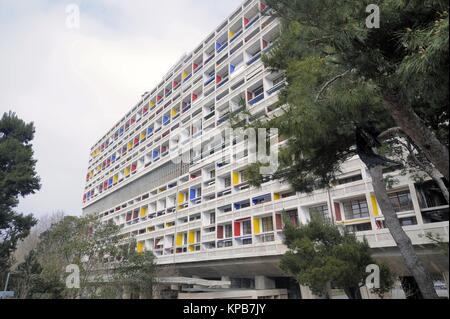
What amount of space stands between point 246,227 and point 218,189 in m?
2.78

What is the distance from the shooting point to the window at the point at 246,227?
1087 cm

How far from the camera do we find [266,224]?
10273 mm

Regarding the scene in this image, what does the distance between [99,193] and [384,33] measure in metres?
26.6

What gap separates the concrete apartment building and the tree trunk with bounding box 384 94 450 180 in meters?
0.43

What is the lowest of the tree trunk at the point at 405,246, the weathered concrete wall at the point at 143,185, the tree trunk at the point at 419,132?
the tree trunk at the point at 405,246

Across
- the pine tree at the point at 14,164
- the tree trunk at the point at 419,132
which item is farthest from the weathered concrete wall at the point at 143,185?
the tree trunk at the point at 419,132

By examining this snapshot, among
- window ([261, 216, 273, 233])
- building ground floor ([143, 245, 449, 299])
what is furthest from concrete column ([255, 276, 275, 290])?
window ([261, 216, 273, 233])

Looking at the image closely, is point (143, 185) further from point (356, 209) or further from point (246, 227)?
point (356, 209)

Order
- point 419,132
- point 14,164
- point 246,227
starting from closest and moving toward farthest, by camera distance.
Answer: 1. point 419,132
2. point 14,164
3. point 246,227

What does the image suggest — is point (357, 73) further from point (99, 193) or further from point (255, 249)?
point (99, 193)

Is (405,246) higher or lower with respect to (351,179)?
lower

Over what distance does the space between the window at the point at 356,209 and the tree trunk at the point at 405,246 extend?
372 cm

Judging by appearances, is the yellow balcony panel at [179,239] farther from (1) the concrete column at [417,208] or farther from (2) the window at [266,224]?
(1) the concrete column at [417,208]

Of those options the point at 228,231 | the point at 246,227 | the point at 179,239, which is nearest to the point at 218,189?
the point at 228,231
